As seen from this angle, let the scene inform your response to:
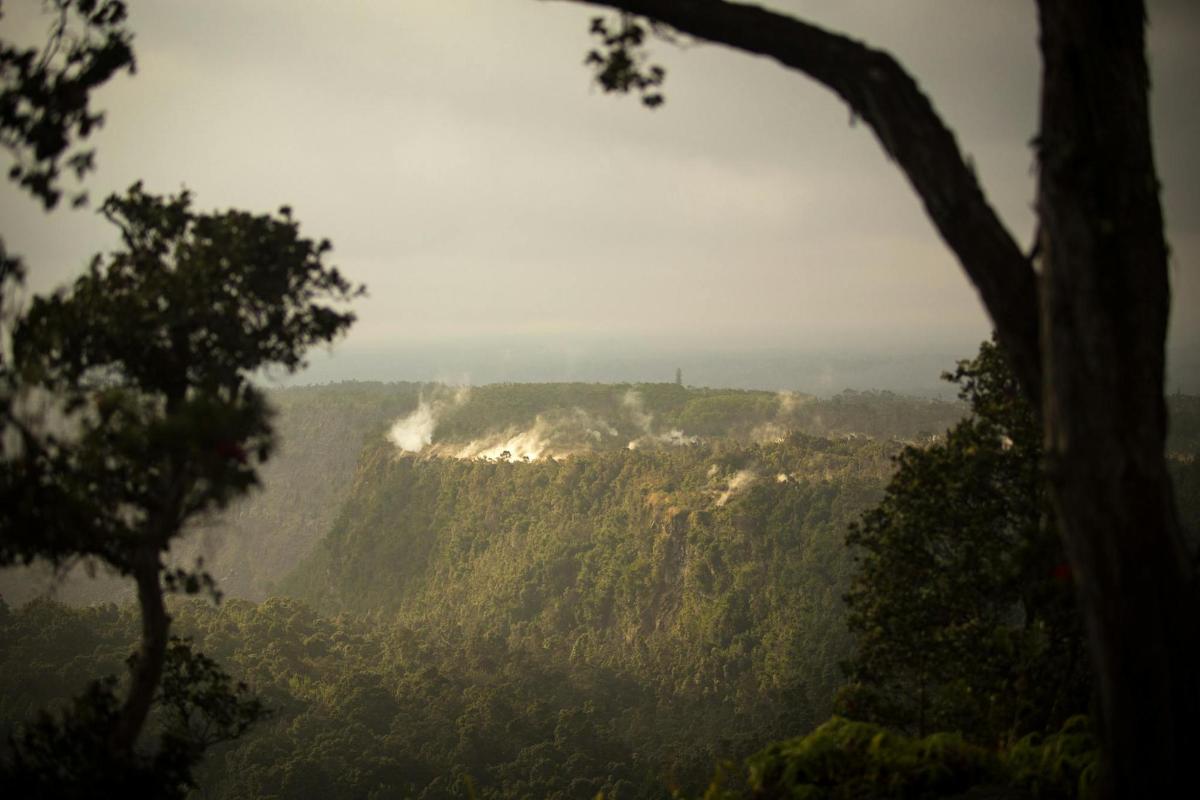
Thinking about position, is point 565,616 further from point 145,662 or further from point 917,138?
point 917,138

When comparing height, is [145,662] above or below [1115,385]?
below

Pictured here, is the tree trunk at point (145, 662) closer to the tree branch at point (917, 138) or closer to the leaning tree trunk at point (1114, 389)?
the tree branch at point (917, 138)

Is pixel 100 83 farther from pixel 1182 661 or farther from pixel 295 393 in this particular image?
pixel 295 393

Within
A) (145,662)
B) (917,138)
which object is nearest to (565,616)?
(145,662)

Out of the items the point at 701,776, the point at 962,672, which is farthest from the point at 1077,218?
the point at 701,776

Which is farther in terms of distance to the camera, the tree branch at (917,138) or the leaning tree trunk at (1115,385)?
Answer: the tree branch at (917,138)

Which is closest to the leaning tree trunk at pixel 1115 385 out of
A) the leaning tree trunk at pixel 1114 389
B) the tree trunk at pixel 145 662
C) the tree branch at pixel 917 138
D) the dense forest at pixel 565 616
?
the leaning tree trunk at pixel 1114 389
